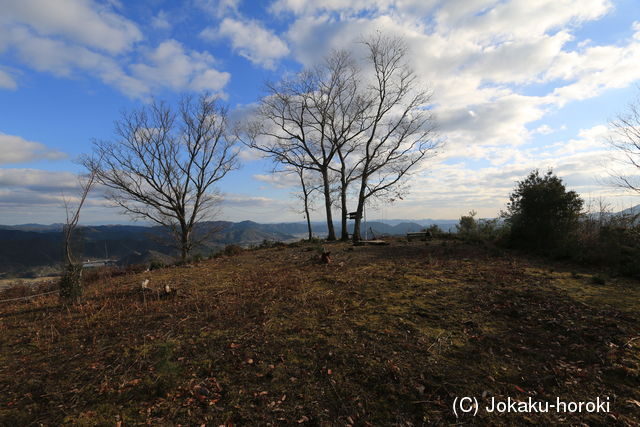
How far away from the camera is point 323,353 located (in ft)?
12.8

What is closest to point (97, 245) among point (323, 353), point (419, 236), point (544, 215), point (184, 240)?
point (184, 240)

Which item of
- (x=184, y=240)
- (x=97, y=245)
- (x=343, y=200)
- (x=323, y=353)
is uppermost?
(x=343, y=200)

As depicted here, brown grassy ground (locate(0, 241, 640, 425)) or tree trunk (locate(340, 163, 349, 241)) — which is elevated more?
tree trunk (locate(340, 163, 349, 241))

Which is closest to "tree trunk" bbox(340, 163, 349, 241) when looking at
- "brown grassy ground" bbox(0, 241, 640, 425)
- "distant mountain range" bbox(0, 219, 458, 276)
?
"distant mountain range" bbox(0, 219, 458, 276)

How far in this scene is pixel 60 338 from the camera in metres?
4.75

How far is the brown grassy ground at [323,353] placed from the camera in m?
2.94

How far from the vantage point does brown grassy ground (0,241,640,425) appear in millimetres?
2936

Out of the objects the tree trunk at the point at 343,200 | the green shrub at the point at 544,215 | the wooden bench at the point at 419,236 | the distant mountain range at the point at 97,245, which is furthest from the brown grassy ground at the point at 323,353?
the tree trunk at the point at 343,200

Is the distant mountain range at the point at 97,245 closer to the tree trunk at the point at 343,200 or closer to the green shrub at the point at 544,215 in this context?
the tree trunk at the point at 343,200

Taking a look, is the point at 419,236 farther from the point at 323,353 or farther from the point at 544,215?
the point at 323,353

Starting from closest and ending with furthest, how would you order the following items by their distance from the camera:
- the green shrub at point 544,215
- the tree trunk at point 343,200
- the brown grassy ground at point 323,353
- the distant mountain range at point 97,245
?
the brown grassy ground at point 323,353 < the distant mountain range at point 97,245 < the green shrub at point 544,215 < the tree trunk at point 343,200

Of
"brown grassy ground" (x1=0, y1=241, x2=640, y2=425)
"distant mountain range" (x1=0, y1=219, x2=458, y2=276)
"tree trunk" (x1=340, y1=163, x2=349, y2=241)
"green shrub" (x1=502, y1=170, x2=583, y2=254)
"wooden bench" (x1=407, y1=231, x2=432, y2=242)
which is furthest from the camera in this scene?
"tree trunk" (x1=340, y1=163, x2=349, y2=241)

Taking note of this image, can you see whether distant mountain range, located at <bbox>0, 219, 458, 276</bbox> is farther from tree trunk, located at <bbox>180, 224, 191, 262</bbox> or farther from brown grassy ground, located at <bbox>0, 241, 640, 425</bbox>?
brown grassy ground, located at <bbox>0, 241, 640, 425</bbox>

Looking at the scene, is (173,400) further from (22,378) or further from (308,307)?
(308,307)
